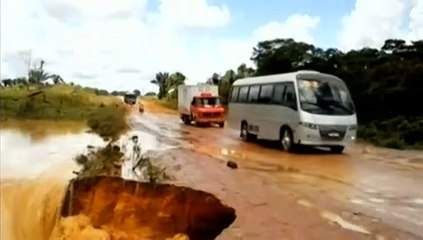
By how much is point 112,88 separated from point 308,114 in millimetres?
963

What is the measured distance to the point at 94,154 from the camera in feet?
9.17

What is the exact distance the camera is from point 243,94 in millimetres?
2836

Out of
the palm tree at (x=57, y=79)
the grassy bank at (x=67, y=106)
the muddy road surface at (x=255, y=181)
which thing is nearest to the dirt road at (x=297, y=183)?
the muddy road surface at (x=255, y=181)

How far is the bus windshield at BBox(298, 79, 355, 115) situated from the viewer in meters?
2.50

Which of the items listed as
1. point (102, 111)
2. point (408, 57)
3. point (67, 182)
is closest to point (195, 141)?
A: point (102, 111)

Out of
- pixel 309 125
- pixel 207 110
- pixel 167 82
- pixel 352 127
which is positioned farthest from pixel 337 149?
pixel 167 82

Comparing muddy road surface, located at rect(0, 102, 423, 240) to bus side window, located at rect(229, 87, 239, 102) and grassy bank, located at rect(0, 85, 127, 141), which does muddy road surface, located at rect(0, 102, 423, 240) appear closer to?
grassy bank, located at rect(0, 85, 127, 141)

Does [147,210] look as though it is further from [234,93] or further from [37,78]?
[37,78]

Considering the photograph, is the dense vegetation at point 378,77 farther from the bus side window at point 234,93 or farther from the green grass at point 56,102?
the green grass at point 56,102

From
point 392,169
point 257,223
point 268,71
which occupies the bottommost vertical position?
point 257,223

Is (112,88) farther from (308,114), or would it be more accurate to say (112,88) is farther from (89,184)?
(308,114)

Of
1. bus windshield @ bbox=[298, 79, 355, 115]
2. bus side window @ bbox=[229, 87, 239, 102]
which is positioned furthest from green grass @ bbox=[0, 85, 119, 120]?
bus windshield @ bbox=[298, 79, 355, 115]

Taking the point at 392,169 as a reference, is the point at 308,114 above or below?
above

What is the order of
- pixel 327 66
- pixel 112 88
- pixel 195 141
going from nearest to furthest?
pixel 327 66 < pixel 112 88 < pixel 195 141
